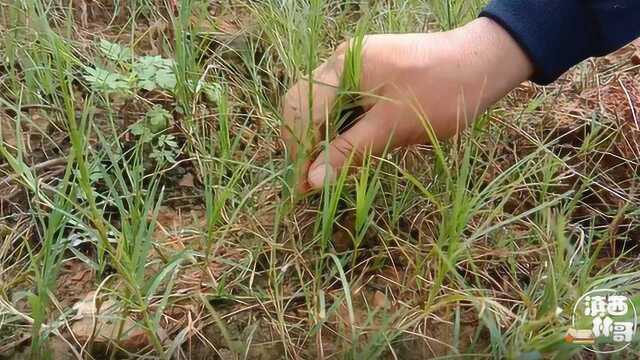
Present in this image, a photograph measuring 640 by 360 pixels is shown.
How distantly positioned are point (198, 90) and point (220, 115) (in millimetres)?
A: 138

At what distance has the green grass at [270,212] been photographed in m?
0.95

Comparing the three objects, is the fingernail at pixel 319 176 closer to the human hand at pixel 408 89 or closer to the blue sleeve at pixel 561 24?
the human hand at pixel 408 89

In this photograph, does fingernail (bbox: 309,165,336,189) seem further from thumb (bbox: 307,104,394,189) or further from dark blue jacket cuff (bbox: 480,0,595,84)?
dark blue jacket cuff (bbox: 480,0,595,84)

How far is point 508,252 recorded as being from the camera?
1.06 m

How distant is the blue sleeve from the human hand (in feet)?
0.06

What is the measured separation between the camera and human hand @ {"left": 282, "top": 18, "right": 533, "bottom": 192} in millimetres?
1045

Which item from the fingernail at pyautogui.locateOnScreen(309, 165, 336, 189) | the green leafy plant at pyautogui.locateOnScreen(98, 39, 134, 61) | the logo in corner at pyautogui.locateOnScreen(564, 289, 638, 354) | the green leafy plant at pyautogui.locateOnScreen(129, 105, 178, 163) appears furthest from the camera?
the green leafy plant at pyautogui.locateOnScreen(98, 39, 134, 61)

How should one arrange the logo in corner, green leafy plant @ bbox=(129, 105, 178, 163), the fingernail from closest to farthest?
the logo in corner
the fingernail
green leafy plant @ bbox=(129, 105, 178, 163)

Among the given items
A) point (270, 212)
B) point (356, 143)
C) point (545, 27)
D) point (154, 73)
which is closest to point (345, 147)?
point (356, 143)

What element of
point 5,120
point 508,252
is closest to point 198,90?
point 5,120

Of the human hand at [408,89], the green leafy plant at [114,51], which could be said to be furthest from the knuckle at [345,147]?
the green leafy plant at [114,51]

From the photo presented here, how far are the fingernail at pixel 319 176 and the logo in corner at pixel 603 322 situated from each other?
0.35 meters

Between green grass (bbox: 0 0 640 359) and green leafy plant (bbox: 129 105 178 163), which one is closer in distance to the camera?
green grass (bbox: 0 0 640 359)

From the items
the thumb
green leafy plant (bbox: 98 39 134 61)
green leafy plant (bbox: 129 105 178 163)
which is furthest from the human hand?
green leafy plant (bbox: 98 39 134 61)
